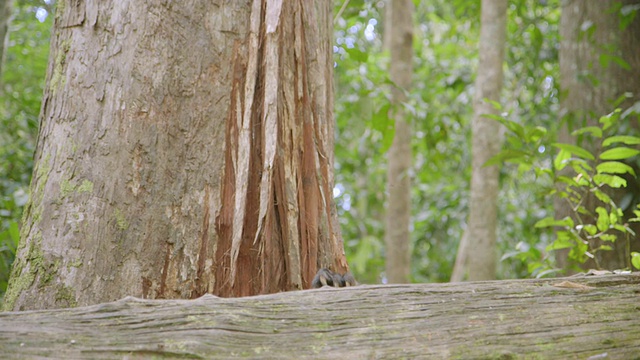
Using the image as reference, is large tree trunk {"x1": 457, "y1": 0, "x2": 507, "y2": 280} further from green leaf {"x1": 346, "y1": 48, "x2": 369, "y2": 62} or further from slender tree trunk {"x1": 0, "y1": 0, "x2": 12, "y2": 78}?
slender tree trunk {"x1": 0, "y1": 0, "x2": 12, "y2": 78}

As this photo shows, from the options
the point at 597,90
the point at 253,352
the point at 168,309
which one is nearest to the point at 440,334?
the point at 253,352

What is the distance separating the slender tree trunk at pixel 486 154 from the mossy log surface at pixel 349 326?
256cm

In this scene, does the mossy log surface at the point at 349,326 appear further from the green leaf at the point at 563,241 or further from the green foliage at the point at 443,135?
the green foliage at the point at 443,135

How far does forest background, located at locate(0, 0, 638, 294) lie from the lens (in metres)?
4.11

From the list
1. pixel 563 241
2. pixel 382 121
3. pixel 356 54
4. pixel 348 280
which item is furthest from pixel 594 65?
pixel 348 280

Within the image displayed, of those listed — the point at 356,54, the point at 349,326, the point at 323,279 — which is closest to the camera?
the point at 349,326

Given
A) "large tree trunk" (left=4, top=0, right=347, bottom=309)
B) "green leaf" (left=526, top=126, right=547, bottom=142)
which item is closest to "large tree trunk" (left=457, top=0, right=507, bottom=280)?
"green leaf" (left=526, top=126, right=547, bottom=142)

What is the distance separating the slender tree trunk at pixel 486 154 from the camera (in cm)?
376

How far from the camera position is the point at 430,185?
350 inches

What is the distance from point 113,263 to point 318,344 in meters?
0.59

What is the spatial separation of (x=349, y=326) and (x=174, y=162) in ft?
2.05

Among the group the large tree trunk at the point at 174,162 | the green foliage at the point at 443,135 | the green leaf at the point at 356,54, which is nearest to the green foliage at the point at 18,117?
the large tree trunk at the point at 174,162

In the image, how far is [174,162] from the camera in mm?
1522

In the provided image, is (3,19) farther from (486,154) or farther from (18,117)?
(486,154)
